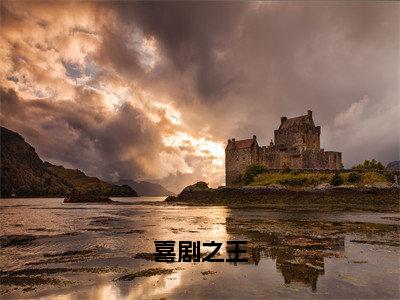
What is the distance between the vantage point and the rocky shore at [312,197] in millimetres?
65562

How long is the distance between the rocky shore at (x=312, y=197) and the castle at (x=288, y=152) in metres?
15.5

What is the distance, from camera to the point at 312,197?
71.1 metres

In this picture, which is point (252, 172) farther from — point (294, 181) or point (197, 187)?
point (197, 187)

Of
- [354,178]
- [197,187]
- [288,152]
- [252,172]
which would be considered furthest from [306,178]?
[197,187]

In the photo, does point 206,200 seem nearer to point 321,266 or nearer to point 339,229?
point 339,229

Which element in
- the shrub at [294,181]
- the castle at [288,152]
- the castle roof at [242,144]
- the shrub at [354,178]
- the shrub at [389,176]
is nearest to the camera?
the shrub at [354,178]

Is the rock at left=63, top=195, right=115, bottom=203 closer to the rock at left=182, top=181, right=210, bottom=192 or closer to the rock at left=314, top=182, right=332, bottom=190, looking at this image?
the rock at left=182, top=181, right=210, bottom=192

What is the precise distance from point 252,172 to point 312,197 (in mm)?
21228

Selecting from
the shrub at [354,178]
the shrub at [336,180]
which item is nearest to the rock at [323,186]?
the shrub at [336,180]

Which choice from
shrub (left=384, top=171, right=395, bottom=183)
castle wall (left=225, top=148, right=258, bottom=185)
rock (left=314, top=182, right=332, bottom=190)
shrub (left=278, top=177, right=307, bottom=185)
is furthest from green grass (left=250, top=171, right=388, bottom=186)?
castle wall (left=225, top=148, right=258, bottom=185)

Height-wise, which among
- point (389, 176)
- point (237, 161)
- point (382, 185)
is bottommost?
point (382, 185)

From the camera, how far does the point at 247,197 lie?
8019 centimetres

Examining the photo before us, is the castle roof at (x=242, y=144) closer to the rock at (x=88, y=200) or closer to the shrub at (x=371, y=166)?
the shrub at (x=371, y=166)

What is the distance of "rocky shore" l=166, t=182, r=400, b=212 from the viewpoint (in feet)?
215
